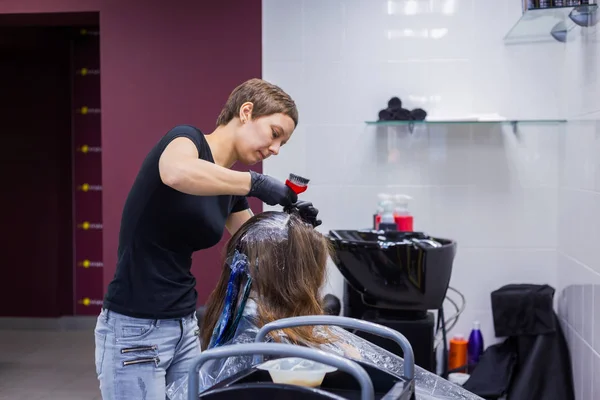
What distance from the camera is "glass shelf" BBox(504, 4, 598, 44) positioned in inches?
113

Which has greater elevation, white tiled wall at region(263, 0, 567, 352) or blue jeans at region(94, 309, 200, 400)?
white tiled wall at region(263, 0, 567, 352)

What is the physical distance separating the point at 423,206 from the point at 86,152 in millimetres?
3336

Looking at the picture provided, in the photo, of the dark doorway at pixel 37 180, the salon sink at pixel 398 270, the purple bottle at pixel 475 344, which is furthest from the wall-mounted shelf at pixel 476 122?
the dark doorway at pixel 37 180

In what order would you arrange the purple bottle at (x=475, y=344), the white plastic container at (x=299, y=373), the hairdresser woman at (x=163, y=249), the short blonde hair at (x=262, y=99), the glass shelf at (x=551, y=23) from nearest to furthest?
the white plastic container at (x=299, y=373), the hairdresser woman at (x=163, y=249), the short blonde hair at (x=262, y=99), the glass shelf at (x=551, y=23), the purple bottle at (x=475, y=344)

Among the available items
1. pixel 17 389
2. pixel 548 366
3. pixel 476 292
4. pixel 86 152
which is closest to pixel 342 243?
pixel 476 292

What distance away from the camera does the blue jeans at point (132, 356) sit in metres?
1.72

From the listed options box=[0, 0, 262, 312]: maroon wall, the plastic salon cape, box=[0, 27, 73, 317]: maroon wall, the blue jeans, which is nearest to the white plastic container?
the plastic salon cape

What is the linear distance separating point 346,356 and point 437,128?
2.21 metres

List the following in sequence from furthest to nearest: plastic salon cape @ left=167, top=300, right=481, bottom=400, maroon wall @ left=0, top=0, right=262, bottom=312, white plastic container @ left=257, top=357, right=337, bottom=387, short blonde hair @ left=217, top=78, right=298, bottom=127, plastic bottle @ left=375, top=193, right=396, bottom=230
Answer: maroon wall @ left=0, top=0, right=262, bottom=312, plastic bottle @ left=375, top=193, right=396, bottom=230, short blonde hair @ left=217, top=78, right=298, bottom=127, plastic salon cape @ left=167, top=300, right=481, bottom=400, white plastic container @ left=257, top=357, right=337, bottom=387

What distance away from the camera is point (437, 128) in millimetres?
3477


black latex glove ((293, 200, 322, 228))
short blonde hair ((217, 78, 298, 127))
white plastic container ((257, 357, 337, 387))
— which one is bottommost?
white plastic container ((257, 357, 337, 387))

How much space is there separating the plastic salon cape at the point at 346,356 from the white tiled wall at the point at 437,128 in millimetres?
1812

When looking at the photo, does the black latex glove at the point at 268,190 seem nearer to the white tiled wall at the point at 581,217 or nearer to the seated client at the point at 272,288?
the seated client at the point at 272,288

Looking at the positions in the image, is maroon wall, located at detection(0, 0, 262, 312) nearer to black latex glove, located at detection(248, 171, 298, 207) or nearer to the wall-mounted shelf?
the wall-mounted shelf
